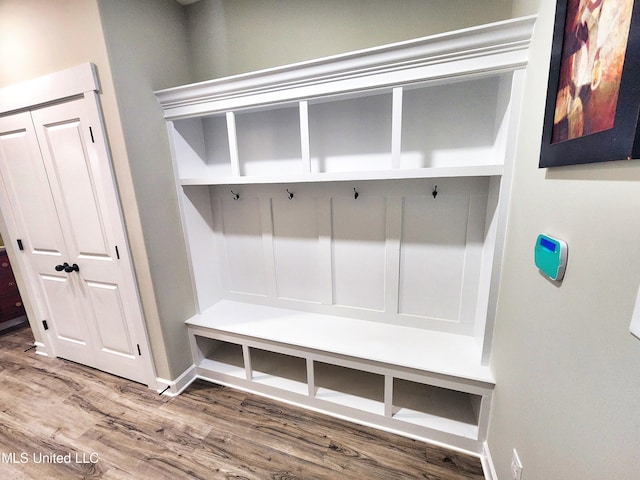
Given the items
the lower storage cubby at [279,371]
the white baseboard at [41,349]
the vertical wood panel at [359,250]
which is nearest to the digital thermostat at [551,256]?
the vertical wood panel at [359,250]

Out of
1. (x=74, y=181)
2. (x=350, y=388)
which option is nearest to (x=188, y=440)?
(x=350, y=388)

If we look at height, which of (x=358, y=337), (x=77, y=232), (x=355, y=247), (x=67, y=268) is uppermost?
(x=77, y=232)

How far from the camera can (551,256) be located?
0.83m

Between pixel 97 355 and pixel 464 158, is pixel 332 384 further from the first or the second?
pixel 97 355

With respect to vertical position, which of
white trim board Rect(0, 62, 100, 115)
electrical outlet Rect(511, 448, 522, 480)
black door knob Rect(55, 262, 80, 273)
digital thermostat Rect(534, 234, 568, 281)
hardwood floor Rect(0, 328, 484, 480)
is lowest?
hardwood floor Rect(0, 328, 484, 480)

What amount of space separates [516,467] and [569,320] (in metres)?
0.75

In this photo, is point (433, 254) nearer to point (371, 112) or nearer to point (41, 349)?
point (371, 112)

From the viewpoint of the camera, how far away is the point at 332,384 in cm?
193

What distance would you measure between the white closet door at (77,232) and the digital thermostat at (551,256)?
2.21m

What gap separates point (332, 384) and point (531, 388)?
128 cm

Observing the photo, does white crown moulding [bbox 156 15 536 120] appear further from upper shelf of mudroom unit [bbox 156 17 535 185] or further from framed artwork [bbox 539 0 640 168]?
framed artwork [bbox 539 0 640 168]

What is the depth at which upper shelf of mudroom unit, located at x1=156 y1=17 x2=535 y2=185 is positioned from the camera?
120 centimetres

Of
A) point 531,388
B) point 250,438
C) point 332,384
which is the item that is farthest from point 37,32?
point 531,388

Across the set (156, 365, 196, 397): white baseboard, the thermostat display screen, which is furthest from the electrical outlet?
(156, 365, 196, 397): white baseboard
